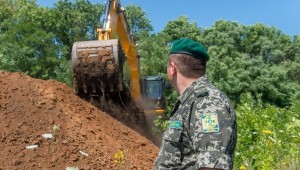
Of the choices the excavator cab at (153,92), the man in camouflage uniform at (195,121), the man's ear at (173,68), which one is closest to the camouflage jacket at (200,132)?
the man in camouflage uniform at (195,121)

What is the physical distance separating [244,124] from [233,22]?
28821 mm

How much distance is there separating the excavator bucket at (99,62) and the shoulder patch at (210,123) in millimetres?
8135

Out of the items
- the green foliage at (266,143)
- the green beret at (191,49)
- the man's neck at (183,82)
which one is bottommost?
the green foliage at (266,143)

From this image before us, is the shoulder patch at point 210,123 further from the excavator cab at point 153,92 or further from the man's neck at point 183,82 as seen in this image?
the excavator cab at point 153,92

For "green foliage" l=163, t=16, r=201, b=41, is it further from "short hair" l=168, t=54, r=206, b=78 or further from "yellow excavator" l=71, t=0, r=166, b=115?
"short hair" l=168, t=54, r=206, b=78

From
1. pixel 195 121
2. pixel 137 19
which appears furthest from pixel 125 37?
pixel 137 19

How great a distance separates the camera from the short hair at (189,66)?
9.60ft

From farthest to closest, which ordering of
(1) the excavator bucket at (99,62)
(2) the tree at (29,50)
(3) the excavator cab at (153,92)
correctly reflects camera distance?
(2) the tree at (29,50) < (3) the excavator cab at (153,92) < (1) the excavator bucket at (99,62)

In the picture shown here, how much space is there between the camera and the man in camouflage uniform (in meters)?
2.70

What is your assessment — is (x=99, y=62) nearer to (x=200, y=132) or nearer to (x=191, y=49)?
(x=191, y=49)

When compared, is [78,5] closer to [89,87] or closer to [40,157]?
[89,87]

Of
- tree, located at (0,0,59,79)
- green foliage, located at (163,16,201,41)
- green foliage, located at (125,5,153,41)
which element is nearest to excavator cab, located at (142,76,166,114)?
tree, located at (0,0,59,79)

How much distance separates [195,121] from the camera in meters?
2.79

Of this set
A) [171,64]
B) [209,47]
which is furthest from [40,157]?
[209,47]
